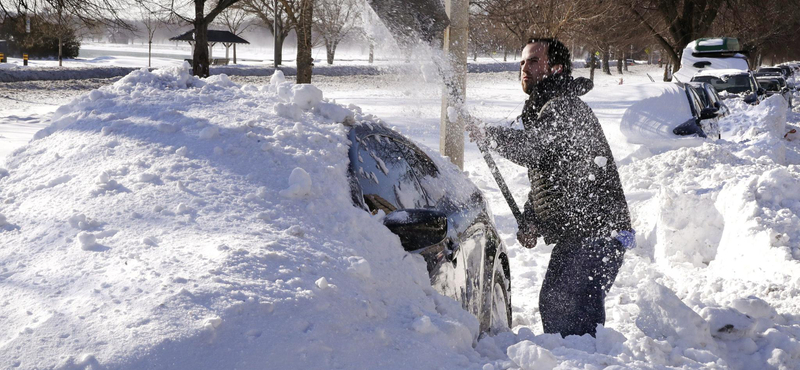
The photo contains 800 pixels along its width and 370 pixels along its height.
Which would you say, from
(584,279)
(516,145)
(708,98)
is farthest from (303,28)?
(584,279)

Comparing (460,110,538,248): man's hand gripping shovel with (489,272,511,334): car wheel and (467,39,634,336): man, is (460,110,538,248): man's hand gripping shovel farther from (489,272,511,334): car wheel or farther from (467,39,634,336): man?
(489,272,511,334): car wheel

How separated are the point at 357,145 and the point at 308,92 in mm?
378

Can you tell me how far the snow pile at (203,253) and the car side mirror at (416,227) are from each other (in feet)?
0.15

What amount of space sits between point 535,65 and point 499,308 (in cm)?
128

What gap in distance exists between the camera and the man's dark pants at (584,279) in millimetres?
3420

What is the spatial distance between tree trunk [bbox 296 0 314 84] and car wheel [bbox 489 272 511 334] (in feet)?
26.2

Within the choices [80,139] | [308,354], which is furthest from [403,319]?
[80,139]

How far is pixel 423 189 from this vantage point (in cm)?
306

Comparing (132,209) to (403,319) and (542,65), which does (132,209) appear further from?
(542,65)

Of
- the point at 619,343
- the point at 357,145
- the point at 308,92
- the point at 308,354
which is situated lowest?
the point at 619,343

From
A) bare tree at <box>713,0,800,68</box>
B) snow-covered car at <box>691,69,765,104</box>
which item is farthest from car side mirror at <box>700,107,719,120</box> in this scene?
bare tree at <box>713,0,800,68</box>

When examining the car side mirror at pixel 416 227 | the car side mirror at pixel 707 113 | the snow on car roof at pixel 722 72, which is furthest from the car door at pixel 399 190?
the snow on car roof at pixel 722 72

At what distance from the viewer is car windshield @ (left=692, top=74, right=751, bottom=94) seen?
59.6 feet

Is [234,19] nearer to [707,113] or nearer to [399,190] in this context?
[707,113]
